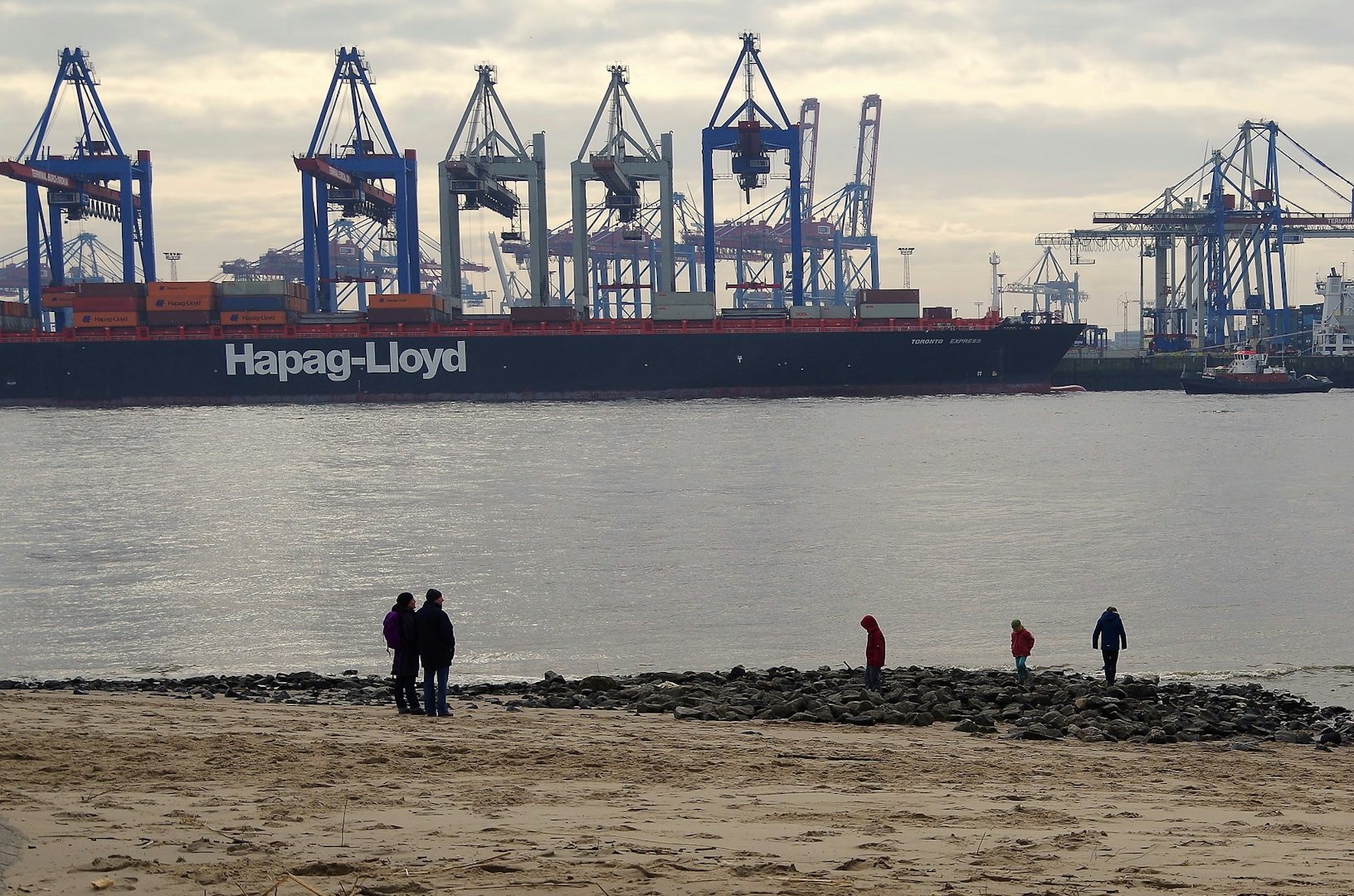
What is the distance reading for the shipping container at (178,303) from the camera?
69938mm

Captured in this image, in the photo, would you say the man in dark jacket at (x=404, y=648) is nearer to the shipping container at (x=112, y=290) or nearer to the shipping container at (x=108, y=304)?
the shipping container at (x=108, y=304)

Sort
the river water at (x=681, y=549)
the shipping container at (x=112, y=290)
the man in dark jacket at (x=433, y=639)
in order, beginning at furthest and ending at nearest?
the shipping container at (x=112, y=290), the river water at (x=681, y=549), the man in dark jacket at (x=433, y=639)

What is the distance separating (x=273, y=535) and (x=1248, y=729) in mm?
20442

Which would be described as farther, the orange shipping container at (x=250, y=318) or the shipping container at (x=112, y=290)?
the shipping container at (x=112, y=290)

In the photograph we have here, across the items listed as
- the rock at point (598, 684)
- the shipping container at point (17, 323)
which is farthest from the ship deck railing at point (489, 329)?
the rock at point (598, 684)

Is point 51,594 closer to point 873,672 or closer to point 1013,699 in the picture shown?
point 873,672

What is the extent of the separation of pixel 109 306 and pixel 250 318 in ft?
22.6

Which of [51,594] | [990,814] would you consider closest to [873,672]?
[990,814]

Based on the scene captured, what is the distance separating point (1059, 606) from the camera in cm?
1933

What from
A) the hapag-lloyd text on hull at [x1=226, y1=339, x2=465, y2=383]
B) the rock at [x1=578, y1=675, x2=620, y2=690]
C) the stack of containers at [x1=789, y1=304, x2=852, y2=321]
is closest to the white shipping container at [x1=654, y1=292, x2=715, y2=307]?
the stack of containers at [x1=789, y1=304, x2=852, y2=321]

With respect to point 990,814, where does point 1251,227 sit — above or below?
above

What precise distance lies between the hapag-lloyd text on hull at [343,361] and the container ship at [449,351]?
0.08m

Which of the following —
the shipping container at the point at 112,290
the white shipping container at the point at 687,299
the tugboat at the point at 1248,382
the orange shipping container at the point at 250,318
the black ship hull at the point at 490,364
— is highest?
the shipping container at the point at 112,290

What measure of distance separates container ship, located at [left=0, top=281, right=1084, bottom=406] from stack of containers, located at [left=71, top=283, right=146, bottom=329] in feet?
0.30
